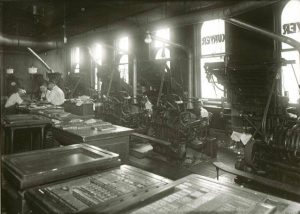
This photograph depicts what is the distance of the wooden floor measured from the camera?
5660 mm

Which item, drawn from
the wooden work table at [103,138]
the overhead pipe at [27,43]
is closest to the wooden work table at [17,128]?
the wooden work table at [103,138]

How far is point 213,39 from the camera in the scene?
870 cm

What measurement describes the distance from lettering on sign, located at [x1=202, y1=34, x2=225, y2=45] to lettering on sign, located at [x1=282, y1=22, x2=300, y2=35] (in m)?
1.86

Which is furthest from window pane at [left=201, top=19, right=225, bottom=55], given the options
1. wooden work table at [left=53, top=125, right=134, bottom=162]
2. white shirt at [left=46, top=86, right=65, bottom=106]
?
wooden work table at [left=53, top=125, right=134, bottom=162]

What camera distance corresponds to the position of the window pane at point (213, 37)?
8461 millimetres

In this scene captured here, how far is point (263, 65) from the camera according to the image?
510 cm

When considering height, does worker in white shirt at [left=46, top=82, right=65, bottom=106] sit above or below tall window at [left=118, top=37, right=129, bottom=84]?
below

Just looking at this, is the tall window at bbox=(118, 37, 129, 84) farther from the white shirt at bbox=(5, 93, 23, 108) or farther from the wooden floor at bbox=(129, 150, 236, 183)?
the wooden floor at bbox=(129, 150, 236, 183)

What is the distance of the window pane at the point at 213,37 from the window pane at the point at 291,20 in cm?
181

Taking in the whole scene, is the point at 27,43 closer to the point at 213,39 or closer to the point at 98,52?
the point at 98,52

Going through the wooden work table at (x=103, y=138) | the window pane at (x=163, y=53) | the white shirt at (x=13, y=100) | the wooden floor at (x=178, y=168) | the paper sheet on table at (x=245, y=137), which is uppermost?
the window pane at (x=163, y=53)

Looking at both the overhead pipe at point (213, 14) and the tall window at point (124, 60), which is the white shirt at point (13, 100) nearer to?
the tall window at point (124, 60)

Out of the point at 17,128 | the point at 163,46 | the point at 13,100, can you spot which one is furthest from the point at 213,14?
the point at 13,100

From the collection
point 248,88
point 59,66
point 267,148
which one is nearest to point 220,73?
point 248,88
